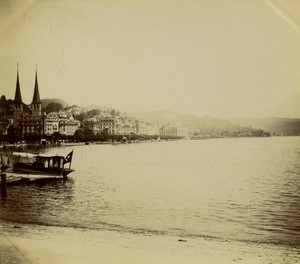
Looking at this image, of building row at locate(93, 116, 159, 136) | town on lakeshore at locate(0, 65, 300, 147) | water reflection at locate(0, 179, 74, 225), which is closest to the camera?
town on lakeshore at locate(0, 65, 300, 147)

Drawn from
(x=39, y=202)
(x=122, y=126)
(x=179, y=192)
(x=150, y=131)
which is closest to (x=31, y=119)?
(x=39, y=202)

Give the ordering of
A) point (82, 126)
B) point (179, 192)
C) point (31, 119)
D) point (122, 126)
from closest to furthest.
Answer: point (179, 192) < point (122, 126) < point (82, 126) < point (31, 119)

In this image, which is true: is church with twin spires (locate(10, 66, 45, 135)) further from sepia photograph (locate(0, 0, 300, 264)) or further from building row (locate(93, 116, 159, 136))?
building row (locate(93, 116, 159, 136))

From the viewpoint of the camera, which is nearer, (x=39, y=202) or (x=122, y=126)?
(x=122, y=126)

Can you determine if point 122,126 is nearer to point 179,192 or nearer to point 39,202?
point 179,192

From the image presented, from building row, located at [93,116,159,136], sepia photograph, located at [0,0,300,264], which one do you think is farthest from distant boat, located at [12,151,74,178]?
building row, located at [93,116,159,136]

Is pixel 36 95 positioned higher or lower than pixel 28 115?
higher

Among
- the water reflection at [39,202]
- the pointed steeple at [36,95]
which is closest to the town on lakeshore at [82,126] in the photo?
the pointed steeple at [36,95]
